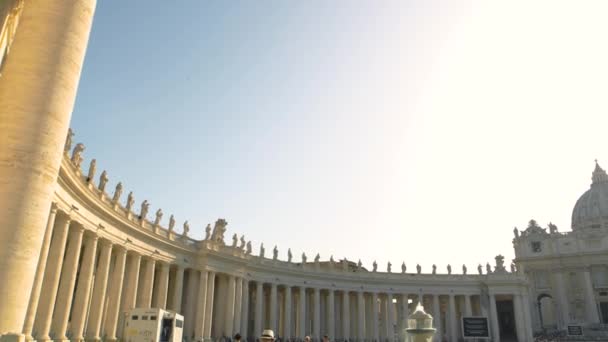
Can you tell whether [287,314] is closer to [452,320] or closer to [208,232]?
[208,232]

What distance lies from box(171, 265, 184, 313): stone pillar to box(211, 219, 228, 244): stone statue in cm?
901

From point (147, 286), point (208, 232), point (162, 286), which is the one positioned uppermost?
point (208, 232)

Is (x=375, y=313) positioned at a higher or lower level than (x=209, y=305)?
higher

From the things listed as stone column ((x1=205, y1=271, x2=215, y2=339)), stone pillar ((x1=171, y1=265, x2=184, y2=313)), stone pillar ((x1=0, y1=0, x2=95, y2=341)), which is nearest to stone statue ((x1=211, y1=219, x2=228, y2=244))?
stone column ((x1=205, y1=271, x2=215, y2=339))

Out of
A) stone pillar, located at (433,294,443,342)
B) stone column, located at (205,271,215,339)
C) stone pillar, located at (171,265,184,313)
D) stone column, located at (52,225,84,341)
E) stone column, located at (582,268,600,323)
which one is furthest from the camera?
stone column, located at (582,268,600,323)

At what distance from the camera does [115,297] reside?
5316cm

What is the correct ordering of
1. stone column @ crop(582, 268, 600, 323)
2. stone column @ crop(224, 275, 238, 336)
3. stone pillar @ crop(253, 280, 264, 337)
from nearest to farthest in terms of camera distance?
1. stone column @ crop(224, 275, 238, 336)
2. stone pillar @ crop(253, 280, 264, 337)
3. stone column @ crop(582, 268, 600, 323)

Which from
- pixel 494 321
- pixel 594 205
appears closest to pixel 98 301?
pixel 494 321

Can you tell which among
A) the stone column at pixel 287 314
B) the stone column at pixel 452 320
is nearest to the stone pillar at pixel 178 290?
the stone column at pixel 287 314

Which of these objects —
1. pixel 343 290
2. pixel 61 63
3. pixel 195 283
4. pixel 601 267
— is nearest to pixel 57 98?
pixel 61 63

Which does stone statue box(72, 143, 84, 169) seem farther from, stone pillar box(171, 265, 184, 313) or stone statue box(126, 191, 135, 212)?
stone pillar box(171, 265, 184, 313)

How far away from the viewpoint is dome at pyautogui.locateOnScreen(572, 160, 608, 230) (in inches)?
5719

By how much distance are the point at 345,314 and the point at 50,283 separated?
218 ft

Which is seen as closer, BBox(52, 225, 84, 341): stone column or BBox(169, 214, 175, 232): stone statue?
BBox(52, 225, 84, 341): stone column
